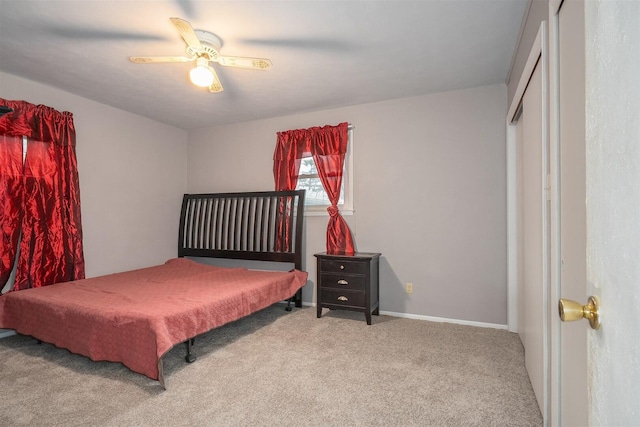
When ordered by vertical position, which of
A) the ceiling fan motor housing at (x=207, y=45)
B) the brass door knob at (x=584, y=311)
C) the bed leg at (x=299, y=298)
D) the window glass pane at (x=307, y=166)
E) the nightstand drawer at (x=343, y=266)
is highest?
the ceiling fan motor housing at (x=207, y=45)

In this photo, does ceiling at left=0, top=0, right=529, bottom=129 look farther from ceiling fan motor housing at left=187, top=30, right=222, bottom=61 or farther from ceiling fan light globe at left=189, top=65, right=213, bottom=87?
ceiling fan light globe at left=189, top=65, right=213, bottom=87

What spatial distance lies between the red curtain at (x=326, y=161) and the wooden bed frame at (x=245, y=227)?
0.30 m

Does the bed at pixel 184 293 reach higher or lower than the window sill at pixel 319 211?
lower

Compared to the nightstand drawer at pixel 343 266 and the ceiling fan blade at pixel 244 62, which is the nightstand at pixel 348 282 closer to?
the nightstand drawer at pixel 343 266

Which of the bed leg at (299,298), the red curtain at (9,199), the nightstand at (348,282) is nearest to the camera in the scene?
the red curtain at (9,199)

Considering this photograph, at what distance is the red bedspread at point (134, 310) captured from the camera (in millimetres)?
2092

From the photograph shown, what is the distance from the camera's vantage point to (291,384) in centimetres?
212

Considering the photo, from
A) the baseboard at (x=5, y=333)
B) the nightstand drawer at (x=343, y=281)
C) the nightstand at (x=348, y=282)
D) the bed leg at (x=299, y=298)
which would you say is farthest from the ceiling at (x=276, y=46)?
the baseboard at (x=5, y=333)

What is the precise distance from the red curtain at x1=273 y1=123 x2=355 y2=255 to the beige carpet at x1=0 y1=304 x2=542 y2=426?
3.68 feet

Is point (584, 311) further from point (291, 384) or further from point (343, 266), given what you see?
point (343, 266)

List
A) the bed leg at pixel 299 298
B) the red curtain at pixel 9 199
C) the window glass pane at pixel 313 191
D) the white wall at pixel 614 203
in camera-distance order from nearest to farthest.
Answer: the white wall at pixel 614 203 < the red curtain at pixel 9 199 < the bed leg at pixel 299 298 < the window glass pane at pixel 313 191

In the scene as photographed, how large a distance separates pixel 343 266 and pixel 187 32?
7.89 feet

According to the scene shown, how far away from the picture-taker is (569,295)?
1268 millimetres

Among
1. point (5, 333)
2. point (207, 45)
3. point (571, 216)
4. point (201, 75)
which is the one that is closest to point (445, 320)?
point (571, 216)
